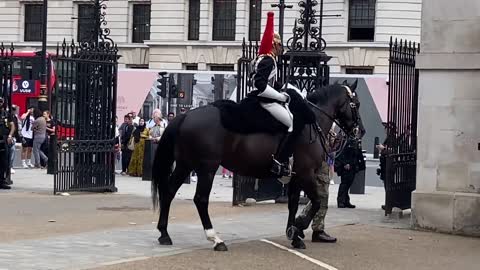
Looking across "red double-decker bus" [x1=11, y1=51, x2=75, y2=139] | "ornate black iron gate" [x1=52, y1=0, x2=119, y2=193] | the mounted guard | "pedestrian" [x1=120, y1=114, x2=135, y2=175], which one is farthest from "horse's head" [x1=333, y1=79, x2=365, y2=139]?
"red double-decker bus" [x1=11, y1=51, x2=75, y2=139]

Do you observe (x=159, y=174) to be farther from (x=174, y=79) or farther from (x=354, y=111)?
(x=174, y=79)

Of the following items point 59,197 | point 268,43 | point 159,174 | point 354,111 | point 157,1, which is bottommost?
point 59,197

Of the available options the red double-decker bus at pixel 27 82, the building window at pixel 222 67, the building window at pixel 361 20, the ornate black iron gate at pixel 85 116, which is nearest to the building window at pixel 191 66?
the building window at pixel 222 67

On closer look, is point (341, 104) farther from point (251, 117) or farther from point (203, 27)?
point (203, 27)

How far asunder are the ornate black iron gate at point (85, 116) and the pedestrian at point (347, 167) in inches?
196

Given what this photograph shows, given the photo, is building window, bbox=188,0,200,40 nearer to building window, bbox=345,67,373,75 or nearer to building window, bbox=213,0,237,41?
building window, bbox=213,0,237,41

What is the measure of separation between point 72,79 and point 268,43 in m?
7.64

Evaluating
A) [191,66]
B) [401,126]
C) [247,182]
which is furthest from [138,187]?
[191,66]

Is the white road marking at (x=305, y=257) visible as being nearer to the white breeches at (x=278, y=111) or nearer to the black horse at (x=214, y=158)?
the black horse at (x=214, y=158)

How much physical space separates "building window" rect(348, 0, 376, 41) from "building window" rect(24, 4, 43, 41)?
783 inches

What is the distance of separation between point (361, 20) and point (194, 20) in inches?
403

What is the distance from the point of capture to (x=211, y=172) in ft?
35.5

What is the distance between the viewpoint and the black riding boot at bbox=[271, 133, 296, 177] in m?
11.1

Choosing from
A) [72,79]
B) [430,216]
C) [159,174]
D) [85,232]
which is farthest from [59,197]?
[430,216]
